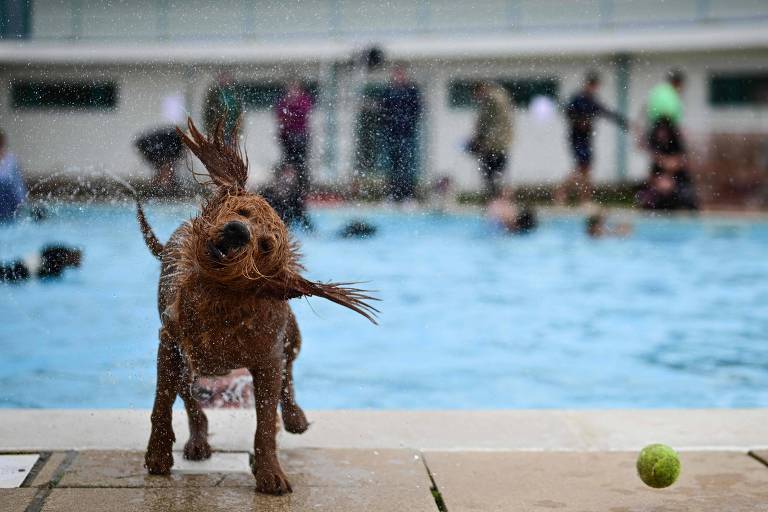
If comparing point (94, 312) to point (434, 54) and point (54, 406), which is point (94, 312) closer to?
point (54, 406)

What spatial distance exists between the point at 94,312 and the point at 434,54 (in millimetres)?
14970


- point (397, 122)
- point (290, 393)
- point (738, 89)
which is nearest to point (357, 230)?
point (397, 122)

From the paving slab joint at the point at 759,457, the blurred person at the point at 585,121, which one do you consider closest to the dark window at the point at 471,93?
the blurred person at the point at 585,121

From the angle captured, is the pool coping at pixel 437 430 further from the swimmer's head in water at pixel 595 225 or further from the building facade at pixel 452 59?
the building facade at pixel 452 59

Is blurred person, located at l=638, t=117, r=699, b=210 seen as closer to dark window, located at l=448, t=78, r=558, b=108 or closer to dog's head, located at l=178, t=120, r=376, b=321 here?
dark window, located at l=448, t=78, r=558, b=108

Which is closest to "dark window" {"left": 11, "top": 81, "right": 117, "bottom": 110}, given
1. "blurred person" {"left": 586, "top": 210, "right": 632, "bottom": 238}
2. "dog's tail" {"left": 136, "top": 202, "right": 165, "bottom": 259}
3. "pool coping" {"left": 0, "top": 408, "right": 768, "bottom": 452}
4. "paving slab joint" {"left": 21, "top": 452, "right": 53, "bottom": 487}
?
"blurred person" {"left": 586, "top": 210, "right": 632, "bottom": 238}

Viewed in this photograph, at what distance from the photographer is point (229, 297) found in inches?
135

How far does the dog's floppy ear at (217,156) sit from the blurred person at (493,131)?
37.3ft

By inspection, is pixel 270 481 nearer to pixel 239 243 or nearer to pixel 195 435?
pixel 195 435

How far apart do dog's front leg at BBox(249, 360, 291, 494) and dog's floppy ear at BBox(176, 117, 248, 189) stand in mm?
658

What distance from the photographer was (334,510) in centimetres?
343

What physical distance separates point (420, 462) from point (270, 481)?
0.66 metres

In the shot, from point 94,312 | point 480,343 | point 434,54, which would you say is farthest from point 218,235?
point 434,54

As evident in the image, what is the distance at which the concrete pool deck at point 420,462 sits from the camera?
352 centimetres
